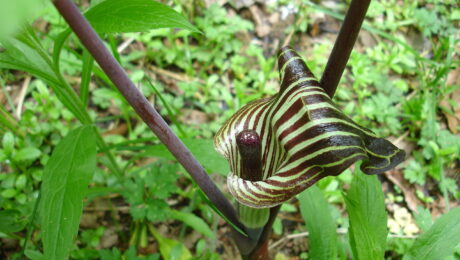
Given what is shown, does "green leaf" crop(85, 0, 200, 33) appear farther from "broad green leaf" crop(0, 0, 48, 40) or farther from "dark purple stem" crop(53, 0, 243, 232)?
"broad green leaf" crop(0, 0, 48, 40)

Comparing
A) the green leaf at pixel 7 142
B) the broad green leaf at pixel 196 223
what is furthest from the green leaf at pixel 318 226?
the green leaf at pixel 7 142

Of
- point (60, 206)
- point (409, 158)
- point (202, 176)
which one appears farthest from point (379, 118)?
point (60, 206)

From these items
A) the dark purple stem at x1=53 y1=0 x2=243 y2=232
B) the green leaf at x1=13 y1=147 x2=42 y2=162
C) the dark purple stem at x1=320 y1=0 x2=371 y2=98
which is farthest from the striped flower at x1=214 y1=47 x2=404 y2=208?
the green leaf at x1=13 y1=147 x2=42 y2=162

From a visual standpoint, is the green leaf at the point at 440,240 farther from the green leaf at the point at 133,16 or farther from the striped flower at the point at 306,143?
the green leaf at the point at 133,16

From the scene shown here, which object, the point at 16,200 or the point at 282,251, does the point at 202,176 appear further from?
the point at 16,200

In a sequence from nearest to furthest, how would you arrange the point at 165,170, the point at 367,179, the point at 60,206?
the point at 60,206 < the point at 367,179 < the point at 165,170
